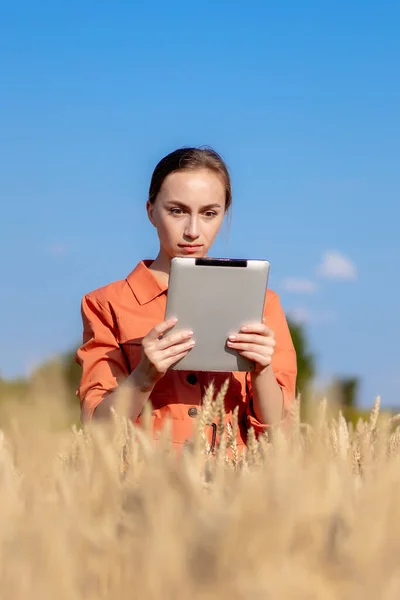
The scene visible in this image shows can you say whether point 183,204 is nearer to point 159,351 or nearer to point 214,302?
point 214,302

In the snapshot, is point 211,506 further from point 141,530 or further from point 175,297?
point 175,297

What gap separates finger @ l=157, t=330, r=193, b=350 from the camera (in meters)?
2.80

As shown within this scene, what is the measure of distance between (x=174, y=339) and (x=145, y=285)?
0.70 metres

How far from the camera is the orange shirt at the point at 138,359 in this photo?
3.27m

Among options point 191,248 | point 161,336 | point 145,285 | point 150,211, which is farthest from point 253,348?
point 150,211

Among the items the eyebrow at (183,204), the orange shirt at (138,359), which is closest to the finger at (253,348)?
the orange shirt at (138,359)

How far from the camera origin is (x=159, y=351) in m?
2.81

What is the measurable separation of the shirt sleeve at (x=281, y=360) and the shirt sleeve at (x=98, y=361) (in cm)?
52

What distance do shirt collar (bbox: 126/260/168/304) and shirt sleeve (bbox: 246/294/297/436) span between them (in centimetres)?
47

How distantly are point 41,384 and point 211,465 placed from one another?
1.81 ft

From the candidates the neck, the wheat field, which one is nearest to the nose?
the neck

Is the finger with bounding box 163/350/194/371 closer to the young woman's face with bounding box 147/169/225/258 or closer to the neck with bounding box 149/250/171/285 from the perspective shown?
the young woman's face with bounding box 147/169/225/258

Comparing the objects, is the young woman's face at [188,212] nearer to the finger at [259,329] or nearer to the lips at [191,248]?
the lips at [191,248]

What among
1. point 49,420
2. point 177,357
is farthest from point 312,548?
point 177,357
